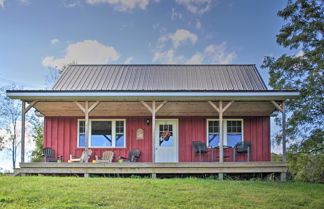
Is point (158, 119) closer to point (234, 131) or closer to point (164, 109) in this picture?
point (164, 109)

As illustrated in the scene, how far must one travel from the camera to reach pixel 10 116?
22.7m

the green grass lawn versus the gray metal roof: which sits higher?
the gray metal roof

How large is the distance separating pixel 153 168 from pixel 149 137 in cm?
267

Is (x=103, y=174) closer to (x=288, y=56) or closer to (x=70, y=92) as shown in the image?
(x=70, y=92)

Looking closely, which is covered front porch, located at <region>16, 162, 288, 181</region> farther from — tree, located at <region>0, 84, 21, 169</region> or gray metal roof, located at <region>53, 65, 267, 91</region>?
tree, located at <region>0, 84, 21, 169</region>

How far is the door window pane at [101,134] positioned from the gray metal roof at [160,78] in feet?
4.56

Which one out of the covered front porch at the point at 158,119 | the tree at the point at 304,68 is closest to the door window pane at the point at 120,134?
the covered front porch at the point at 158,119

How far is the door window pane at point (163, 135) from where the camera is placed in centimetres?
1432

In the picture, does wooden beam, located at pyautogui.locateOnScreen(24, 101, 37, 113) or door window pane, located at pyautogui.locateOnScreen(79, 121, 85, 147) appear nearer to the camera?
wooden beam, located at pyautogui.locateOnScreen(24, 101, 37, 113)

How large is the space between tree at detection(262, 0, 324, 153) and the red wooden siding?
89.6 inches

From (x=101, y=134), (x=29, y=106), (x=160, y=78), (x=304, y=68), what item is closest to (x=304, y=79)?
(x=304, y=68)

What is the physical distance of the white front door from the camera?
563 inches

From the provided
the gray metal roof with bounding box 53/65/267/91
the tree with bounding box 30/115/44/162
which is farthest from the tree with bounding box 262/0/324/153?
the tree with bounding box 30/115/44/162

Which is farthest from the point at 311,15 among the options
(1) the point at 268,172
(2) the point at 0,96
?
(2) the point at 0,96
